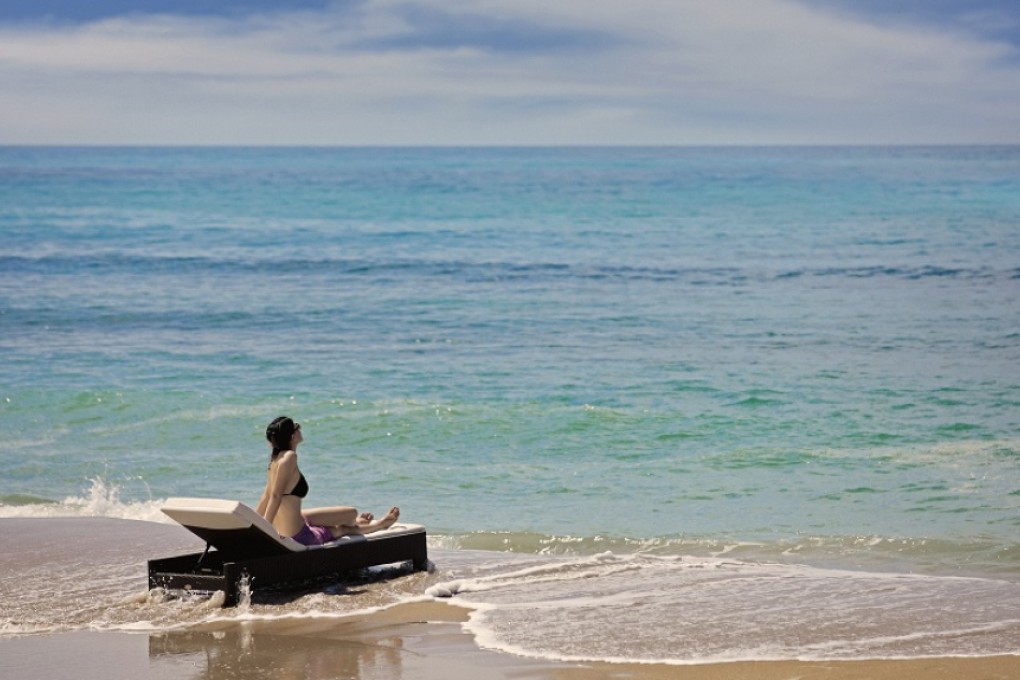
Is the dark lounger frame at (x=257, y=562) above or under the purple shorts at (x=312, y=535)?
under

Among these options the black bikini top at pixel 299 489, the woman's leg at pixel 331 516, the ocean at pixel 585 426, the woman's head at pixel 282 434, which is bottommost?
the ocean at pixel 585 426

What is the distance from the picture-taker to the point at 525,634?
7762 mm

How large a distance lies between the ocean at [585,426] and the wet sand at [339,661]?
0.20 meters

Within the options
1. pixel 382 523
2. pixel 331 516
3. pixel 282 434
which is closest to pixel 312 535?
pixel 331 516

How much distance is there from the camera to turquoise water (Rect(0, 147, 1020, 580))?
11914 mm

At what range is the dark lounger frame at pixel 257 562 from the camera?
8.35 meters

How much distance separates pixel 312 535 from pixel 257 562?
623mm

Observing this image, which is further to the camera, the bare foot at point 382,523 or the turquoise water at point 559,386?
the turquoise water at point 559,386

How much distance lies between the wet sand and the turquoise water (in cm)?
312

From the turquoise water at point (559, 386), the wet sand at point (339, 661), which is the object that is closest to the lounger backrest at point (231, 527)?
the wet sand at point (339, 661)

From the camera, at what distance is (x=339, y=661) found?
725 centimetres

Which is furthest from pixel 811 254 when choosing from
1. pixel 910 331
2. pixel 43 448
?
pixel 43 448

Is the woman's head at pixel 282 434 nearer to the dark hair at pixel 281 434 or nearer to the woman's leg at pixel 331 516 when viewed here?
the dark hair at pixel 281 434

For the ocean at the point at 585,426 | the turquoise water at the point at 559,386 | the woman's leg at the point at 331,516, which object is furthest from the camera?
the turquoise water at the point at 559,386
